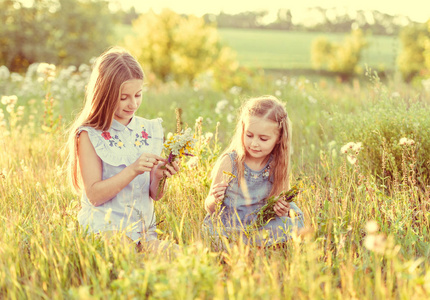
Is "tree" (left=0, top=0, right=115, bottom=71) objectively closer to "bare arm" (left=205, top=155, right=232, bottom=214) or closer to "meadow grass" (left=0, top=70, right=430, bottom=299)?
"meadow grass" (left=0, top=70, right=430, bottom=299)

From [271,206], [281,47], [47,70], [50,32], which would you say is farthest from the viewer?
[281,47]

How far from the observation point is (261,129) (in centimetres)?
291

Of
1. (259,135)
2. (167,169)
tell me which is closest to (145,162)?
(167,169)

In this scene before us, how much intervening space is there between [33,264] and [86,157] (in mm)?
735

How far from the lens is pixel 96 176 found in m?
2.78

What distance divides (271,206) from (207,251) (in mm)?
541

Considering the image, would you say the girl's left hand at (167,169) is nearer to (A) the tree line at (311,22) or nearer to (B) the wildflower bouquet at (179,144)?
(B) the wildflower bouquet at (179,144)

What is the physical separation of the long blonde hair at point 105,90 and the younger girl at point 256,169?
80 centimetres

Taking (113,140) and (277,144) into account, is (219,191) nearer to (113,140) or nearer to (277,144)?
(277,144)

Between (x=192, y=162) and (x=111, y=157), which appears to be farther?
(x=192, y=162)

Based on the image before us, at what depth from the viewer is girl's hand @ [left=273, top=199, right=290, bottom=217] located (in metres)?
2.75

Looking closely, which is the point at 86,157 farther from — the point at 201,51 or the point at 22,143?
the point at 201,51

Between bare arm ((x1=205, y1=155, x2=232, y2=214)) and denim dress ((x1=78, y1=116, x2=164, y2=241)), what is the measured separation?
0.41 meters

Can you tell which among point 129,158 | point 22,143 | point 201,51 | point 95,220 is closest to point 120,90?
point 129,158
